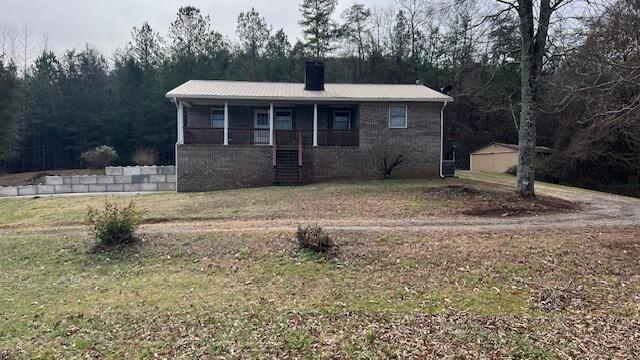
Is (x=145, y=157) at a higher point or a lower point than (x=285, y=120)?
lower

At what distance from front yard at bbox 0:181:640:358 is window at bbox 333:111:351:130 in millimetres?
13050

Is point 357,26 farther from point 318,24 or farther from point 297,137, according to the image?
point 297,137

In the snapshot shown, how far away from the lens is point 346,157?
20016 millimetres

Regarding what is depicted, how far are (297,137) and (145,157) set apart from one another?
17.5 m

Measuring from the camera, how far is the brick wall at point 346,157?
1914 centimetres

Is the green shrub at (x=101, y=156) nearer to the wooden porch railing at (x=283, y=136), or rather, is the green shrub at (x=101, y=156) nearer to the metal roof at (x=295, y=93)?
the metal roof at (x=295, y=93)

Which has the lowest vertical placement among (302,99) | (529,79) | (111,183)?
(111,183)

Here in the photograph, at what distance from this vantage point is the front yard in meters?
4.71

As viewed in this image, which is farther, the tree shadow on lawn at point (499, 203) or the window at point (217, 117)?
the window at point (217, 117)

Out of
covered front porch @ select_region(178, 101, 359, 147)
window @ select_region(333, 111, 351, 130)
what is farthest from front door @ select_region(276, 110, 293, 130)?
window @ select_region(333, 111, 351, 130)

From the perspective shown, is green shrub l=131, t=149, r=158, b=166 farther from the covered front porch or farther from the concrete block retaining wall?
the covered front porch

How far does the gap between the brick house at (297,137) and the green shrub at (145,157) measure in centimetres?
1313

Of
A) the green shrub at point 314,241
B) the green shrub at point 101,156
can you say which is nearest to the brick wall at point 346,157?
A: the green shrub at point 314,241

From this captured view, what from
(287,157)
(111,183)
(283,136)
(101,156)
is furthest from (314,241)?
(101,156)
